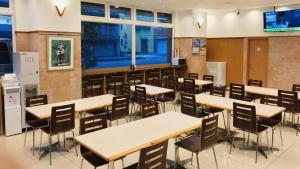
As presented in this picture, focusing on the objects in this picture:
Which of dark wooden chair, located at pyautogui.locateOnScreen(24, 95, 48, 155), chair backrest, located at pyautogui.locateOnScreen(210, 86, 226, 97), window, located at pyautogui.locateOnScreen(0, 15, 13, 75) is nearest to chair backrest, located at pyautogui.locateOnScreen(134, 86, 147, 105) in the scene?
chair backrest, located at pyautogui.locateOnScreen(210, 86, 226, 97)

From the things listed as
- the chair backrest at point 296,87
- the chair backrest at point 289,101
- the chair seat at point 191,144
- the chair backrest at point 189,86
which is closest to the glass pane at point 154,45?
the chair backrest at point 189,86

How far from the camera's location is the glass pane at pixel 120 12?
8.42m

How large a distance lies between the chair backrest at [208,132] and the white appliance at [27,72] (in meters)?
3.95

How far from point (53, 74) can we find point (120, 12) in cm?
354

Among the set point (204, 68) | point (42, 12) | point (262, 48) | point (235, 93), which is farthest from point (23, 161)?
point (262, 48)

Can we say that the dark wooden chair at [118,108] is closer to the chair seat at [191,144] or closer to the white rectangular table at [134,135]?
the white rectangular table at [134,135]

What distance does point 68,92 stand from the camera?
659 centimetres

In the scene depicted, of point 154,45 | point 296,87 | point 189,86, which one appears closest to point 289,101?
point 296,87

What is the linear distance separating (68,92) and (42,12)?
2.01m

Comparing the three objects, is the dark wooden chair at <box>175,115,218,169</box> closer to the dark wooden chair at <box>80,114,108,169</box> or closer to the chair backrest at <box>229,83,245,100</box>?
the dark wooden chair at <box>80,114,108,169</box>

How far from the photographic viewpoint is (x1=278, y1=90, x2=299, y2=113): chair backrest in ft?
16.9

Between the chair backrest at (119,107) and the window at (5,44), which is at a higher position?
the window at (5,44)

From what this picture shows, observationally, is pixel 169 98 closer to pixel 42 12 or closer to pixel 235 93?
pixel 235 93

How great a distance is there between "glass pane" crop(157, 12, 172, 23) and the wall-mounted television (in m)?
3.49
